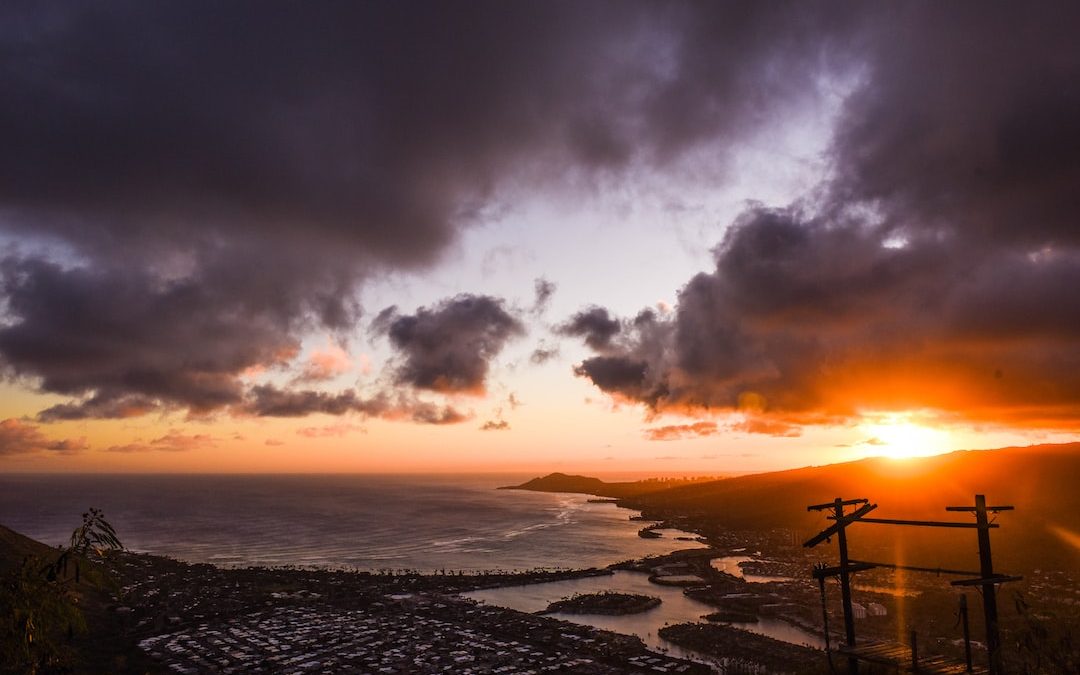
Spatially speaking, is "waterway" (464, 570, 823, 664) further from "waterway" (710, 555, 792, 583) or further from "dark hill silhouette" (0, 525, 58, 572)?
"dark hill silhouette" (0, 525, 58, 572)

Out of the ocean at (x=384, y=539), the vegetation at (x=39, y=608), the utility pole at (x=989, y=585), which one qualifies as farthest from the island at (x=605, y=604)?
the vegetation at (x=39, y=608)

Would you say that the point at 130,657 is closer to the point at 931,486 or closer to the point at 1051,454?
the point at 931,486

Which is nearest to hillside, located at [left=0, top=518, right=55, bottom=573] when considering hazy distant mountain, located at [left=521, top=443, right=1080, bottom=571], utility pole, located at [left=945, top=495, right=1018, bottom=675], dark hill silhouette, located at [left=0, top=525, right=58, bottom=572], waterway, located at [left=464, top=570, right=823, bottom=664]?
dark hill silhouette, located at [left=0, top=525, right=58, bottom=572]

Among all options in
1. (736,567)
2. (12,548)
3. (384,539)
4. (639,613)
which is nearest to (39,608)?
(639,613)

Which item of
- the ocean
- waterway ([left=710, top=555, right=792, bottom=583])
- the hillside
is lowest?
the ocean

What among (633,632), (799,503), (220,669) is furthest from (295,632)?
(799,503)

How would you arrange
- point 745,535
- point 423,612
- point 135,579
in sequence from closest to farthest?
1. point 423,612
2. point 135,579
3. point 745,535

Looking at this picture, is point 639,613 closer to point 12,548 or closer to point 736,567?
point 736,567
